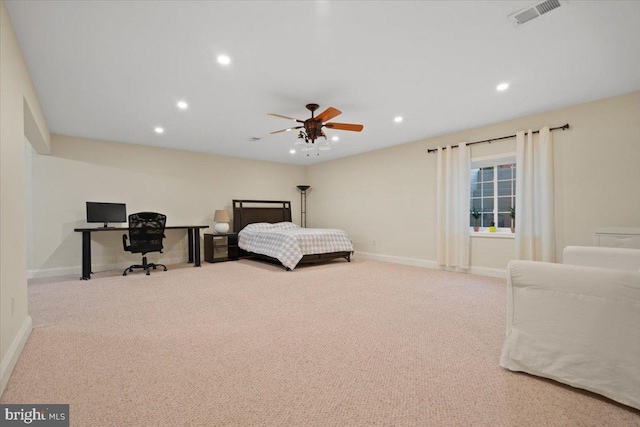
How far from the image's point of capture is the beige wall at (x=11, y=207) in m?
1.81

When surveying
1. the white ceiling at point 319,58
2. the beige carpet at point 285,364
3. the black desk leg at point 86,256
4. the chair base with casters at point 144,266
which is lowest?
the beige carpet at point 285,364

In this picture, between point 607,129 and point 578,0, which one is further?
point 607,129

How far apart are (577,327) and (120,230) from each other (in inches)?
241

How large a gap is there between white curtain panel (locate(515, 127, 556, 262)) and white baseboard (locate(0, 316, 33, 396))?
17.5 ft

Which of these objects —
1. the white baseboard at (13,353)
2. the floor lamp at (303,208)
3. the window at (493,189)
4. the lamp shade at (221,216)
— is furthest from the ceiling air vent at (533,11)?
the floor lamp at (303,208)

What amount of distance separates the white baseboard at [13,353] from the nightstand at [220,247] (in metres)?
→ 3.93

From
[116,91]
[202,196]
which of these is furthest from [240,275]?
[116,91]

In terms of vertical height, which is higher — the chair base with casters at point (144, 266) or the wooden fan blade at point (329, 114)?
the wooden fan blade at point (329, 114)

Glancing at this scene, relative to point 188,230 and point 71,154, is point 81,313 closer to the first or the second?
point 188,230

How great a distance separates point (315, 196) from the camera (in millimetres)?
8133

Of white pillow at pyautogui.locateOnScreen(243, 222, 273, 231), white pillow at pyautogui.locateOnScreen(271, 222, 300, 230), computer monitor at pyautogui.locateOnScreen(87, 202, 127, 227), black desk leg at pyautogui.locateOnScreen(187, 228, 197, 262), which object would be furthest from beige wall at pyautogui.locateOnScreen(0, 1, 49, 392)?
white pillow at pyautogui.locateOnScreen(271, 222, 300, 230)

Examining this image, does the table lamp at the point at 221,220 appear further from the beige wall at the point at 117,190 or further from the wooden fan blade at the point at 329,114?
the wooden fan blade at the point at 329,114

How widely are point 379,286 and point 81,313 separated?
3439 millimetres

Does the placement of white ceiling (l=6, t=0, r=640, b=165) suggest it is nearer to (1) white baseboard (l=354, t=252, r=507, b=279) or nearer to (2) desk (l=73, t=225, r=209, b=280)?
(2) desk (l=73, t=225, r=209, b=280)
